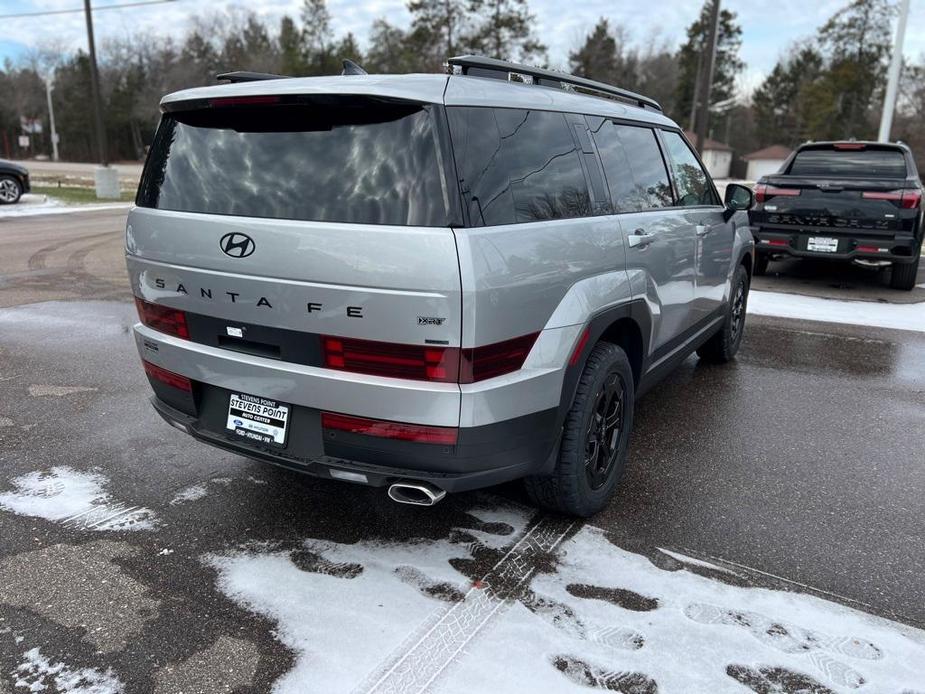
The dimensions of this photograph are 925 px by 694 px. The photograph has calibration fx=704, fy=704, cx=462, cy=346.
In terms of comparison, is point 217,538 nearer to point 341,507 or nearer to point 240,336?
point 341,507

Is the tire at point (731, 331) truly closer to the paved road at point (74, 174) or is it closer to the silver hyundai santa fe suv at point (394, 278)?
the silver hyundai santa fe suv at point (394, 278)

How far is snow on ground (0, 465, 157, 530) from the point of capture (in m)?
3.20

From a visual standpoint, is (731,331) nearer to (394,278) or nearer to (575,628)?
(575,628)

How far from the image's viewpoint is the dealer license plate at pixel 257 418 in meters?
2.75

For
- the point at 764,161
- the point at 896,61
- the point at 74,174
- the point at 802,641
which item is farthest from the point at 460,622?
the point at 764,161

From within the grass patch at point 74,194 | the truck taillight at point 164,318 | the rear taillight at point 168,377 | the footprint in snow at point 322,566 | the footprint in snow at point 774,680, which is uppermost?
the truck taillight at point 164,318

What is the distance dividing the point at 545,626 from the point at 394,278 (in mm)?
1345

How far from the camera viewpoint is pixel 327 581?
2.78 meters

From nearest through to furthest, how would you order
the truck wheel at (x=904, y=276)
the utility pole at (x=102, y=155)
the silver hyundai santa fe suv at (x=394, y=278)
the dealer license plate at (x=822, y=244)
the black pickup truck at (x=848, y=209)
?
the silver hyundai santa fe suv at (x=394, y=278)
the black pickup truck at (x=848, y=209)
the dealer license plate at (x=822, y=244)
the truck wheel at (x=904, y=276)
the utility pole at (x=102, y=155)

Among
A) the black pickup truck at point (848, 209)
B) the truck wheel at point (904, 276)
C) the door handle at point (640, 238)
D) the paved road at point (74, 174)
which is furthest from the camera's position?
the paved road at point (74, 174)

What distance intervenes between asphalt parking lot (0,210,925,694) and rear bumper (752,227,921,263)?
393cm

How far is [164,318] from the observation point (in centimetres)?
308

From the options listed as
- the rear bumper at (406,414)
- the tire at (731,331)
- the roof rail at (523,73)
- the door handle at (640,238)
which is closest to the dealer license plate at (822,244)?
the tire at (731,331)

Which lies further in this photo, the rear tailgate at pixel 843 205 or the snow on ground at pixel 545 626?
the rear tailgate at pixel 843 205
